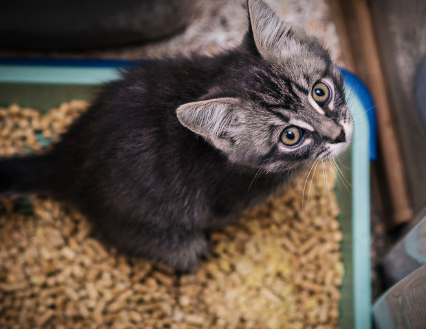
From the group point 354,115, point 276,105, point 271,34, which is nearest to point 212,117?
point 276,105

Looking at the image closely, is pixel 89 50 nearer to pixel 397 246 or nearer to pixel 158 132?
pixel 158 132

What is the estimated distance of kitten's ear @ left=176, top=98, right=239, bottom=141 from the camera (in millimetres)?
1292

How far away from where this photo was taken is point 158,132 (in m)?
1.59

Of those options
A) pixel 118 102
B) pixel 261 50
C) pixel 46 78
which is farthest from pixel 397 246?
pixel 46 78

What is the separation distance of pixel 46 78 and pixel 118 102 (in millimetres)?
693

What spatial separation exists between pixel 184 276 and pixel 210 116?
3.30 feet

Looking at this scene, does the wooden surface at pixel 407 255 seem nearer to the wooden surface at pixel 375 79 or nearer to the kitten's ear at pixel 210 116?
the wooden surface at pixel 375 79

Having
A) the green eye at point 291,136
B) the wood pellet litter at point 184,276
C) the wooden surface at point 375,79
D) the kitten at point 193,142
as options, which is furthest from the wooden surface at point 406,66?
the green eye at point 291,136

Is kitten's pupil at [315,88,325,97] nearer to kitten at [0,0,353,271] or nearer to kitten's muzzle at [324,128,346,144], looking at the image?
kitten at [0,0,353,271]

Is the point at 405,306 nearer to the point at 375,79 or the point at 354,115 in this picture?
Result: the point at 354,115

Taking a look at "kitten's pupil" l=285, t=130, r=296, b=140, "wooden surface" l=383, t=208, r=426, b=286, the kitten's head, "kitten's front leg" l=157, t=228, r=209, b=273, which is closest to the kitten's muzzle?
the kitten's head

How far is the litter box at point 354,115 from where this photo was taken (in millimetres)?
1896

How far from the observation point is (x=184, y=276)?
2.08 m

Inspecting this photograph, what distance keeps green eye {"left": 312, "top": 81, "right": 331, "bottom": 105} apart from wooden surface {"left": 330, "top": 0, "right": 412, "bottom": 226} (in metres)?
0.94
